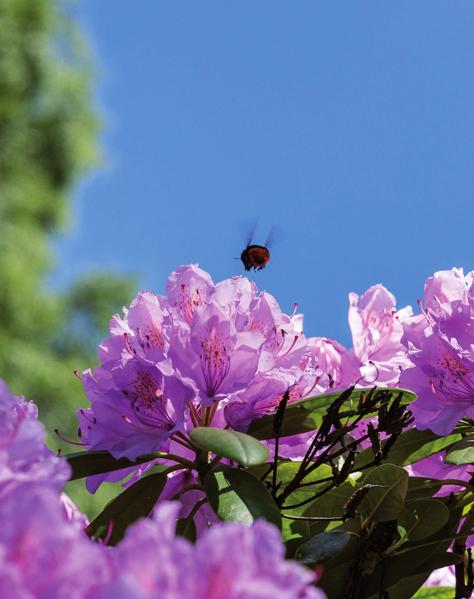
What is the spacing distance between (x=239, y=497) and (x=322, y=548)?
12cm

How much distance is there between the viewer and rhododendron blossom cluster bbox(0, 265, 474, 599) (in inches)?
32.7

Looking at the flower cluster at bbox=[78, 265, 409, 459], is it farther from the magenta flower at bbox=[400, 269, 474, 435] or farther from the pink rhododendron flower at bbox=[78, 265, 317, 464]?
the magenta flower at bbox=[400, 269, 474, 435]

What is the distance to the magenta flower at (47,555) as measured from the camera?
42cm

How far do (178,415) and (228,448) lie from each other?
0.37 ft

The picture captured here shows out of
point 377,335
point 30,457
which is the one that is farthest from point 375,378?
point 30,457

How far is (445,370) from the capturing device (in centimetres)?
100

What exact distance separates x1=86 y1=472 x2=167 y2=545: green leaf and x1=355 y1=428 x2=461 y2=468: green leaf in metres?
0.23

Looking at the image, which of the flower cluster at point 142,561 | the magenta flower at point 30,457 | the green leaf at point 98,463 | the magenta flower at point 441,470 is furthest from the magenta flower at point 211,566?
the magenta flower at point 441,470

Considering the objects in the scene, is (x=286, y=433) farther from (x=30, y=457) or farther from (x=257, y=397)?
(x=30, y=457)

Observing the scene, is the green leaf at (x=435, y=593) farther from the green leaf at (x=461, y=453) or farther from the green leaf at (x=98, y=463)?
the green leaf at (x=98, y=463)

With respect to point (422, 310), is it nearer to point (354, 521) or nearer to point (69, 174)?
point (354, 521)

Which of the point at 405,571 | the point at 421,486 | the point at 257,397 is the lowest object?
the point at 405,571

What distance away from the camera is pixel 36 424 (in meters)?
0.55

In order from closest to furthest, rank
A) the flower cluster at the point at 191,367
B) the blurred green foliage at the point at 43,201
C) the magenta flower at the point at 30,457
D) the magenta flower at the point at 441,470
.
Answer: the magenta flower at the point at 30,457, the flower cluster at the point at 191,367, the magenta flower at the point at 441,470, the blurred green foliage at the point at 43,201
